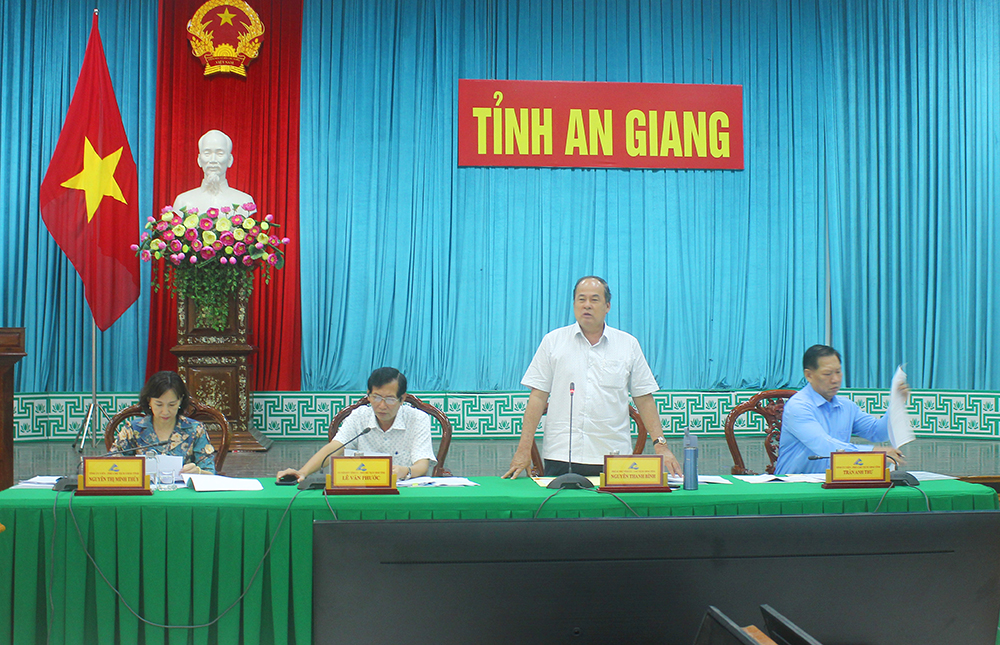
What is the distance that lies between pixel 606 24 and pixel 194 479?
4.45 m

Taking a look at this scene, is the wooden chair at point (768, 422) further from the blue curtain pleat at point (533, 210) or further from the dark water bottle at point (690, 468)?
the blue curtain pleat at point (533, 210)

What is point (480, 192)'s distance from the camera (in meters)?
5.35

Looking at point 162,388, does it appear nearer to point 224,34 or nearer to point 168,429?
point 168,429

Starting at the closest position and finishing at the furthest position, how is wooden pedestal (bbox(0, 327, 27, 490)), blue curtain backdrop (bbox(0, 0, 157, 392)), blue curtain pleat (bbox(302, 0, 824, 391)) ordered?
wooden pedestal (bbox(0, 327, 27, 490)) → blue curtain backdrop (bbox(0, 0, 157, 392)) → blue curtain pleat (bbox(302, 0, 824, 391))

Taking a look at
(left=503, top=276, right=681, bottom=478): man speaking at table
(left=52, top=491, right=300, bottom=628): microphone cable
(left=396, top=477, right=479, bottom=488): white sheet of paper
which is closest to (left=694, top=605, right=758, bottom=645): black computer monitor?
(left=52, top=491, right=300, bottom=628): microphone cable

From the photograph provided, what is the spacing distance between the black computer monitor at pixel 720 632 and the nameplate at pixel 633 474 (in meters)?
1.58

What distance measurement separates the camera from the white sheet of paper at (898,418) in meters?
2.30

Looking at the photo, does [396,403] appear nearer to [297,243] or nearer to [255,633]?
[255,633]

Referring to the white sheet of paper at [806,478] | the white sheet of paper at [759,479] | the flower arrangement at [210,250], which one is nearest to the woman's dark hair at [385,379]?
the white sheet of paper at [759,479]

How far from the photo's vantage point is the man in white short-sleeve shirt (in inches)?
107

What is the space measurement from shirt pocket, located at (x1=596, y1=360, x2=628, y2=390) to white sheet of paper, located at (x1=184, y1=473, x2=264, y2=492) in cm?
130

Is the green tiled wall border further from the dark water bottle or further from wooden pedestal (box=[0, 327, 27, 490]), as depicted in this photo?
the dark water bottle

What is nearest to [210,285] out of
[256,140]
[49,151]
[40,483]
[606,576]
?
[256,140]

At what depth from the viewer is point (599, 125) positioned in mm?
5422
